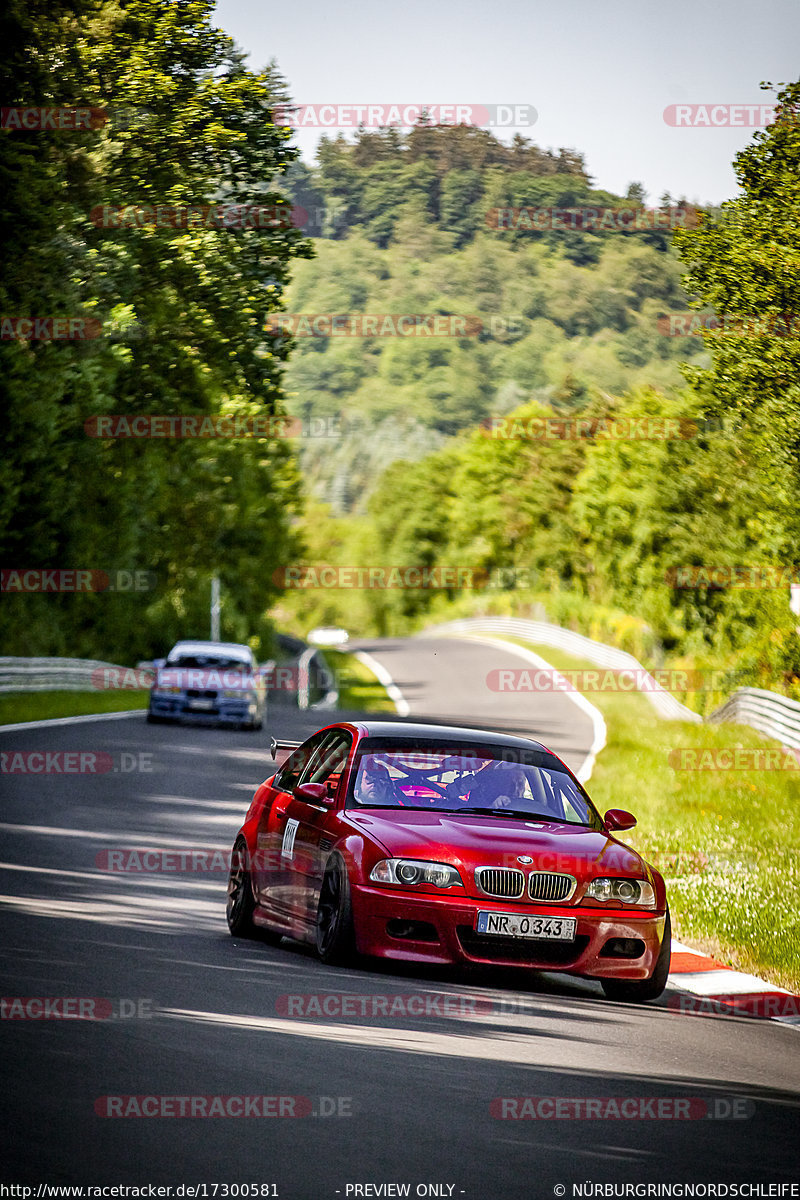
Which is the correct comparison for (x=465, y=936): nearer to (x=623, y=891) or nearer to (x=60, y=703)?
(x=623, y=891)

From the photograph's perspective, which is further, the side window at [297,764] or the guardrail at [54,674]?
the guardrail at [54,674]

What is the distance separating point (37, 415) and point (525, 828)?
37.8m

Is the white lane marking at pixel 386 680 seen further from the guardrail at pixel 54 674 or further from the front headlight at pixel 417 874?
the front headlight at pixel 417 874

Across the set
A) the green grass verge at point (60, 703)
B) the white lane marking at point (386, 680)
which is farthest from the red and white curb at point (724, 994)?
the white lane marking at point (386, 680)

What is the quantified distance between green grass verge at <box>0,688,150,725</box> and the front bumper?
75.2 feet

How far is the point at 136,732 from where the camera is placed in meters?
31.7

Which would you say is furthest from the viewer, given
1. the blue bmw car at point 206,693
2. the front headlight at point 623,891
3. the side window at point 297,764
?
the blue bmw car at point 206,693

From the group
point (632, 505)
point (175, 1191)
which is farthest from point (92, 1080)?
point (632, 505)

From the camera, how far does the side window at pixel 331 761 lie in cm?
1109

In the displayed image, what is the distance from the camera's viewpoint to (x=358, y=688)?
6756cm

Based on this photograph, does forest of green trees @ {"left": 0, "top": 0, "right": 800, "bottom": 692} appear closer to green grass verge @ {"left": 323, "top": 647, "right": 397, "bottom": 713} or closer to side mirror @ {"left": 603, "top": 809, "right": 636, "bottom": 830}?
green grass verge @ {"left": 323, "top": 647, "right": 397, "bottom": 713}

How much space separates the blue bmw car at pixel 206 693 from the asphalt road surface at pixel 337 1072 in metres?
20.9

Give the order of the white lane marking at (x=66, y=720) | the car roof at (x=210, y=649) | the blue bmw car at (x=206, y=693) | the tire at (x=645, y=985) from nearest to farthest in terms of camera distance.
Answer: the tire at (x=645, y=985) < the white lane marking at (x=66, y=720) < the blue bmw car at (x=206, y=693) < the car roof at (x=210, y=649)

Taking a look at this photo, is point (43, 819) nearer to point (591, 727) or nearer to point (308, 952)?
point (308, 952)
